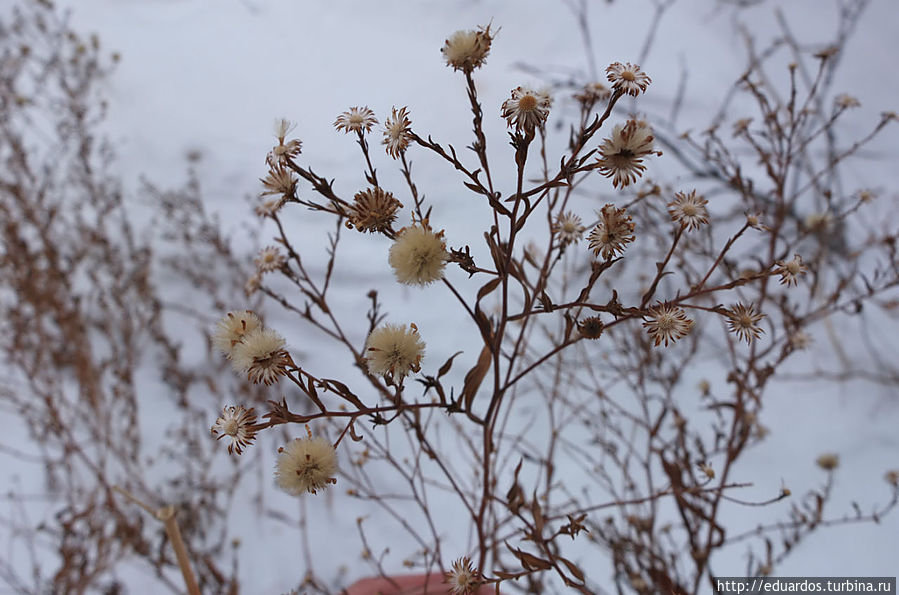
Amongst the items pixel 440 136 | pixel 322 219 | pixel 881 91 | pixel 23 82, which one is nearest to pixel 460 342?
pixel 322 219

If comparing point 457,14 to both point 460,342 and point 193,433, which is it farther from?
point 193,433

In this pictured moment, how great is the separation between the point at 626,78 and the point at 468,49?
0.07m

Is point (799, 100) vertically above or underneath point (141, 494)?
above

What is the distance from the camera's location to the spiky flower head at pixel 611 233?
0.25 meters

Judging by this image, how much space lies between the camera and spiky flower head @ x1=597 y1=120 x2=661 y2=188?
237mm

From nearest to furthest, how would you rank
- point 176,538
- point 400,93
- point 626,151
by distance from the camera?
→ point 626,151
point 176,538
point 400,93

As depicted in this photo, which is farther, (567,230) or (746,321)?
(567,230)

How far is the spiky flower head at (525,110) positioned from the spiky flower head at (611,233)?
0.15ft

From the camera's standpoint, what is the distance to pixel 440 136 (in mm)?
545

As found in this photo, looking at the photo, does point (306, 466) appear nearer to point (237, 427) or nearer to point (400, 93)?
point (237, 427)

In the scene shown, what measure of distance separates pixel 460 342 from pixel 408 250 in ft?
2.25

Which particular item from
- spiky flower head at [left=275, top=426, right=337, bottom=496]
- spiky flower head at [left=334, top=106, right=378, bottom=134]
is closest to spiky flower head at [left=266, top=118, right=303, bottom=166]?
spiky flower head at [left=334, top=106, right=378, bottom=134]

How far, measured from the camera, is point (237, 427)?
0.26 m

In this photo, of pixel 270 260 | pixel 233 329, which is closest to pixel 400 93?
pixel 270 260
